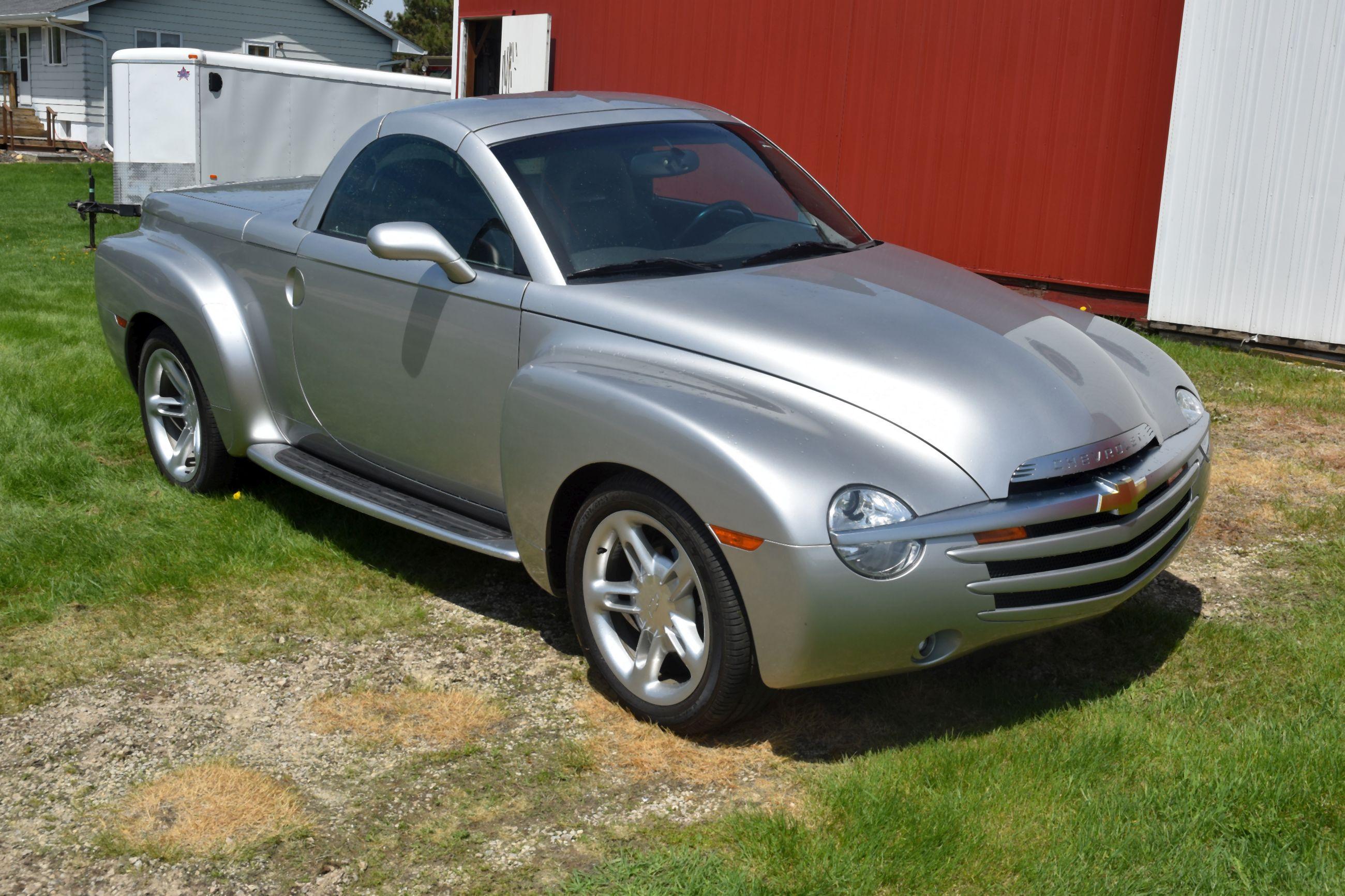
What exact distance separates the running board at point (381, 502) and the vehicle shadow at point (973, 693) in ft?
3.20

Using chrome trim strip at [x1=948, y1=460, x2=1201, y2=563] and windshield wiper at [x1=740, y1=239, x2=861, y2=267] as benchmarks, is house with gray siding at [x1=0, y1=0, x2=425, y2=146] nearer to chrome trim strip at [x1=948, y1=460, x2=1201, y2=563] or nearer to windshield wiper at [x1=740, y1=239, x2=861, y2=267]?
windshield wiper at [x1=740, y1=239, x2=861, y2=267]

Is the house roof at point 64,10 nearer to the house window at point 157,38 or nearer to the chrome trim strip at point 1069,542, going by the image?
the house window at point 157,38

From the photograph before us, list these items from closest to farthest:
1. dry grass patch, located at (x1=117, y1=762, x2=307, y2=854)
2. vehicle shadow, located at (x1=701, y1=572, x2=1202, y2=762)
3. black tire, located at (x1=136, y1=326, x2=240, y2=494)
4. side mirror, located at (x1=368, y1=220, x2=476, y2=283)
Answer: dry grass patch, located at (x1=117, y1=762, x2=307, y2=854)
vehicle shadow, located at (x1=701, y1=572, x2=1202, y2=762)
side mirror, located at (x1=368, y1=220, x2=476, y2=283)
black tire, located at (x1=136, y1=326, x2=240, y2=494)

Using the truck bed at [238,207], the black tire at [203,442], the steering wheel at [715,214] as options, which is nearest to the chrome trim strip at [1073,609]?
the steering wheel at [715,214]

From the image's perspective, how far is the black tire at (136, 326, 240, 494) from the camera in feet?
17.4

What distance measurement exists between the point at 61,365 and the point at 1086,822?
6777mm

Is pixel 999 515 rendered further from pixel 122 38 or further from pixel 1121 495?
pixel 122 38

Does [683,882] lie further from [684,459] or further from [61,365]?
[61,365]

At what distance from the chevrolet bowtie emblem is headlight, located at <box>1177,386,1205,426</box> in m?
0.68

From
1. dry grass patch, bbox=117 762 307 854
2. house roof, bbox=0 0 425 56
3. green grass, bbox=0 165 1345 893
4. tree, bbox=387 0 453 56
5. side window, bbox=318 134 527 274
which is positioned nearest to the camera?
green grass, bbox=0 165 1345 893

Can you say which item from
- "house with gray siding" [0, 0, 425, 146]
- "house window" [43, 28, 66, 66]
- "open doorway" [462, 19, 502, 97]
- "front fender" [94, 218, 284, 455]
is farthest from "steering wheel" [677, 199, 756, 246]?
"house window" [43, 28, 66, 66]

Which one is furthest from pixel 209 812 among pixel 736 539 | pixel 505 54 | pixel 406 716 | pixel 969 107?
pixel 505 54

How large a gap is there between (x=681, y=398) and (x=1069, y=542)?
105 cm

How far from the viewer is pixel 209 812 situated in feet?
10.6
